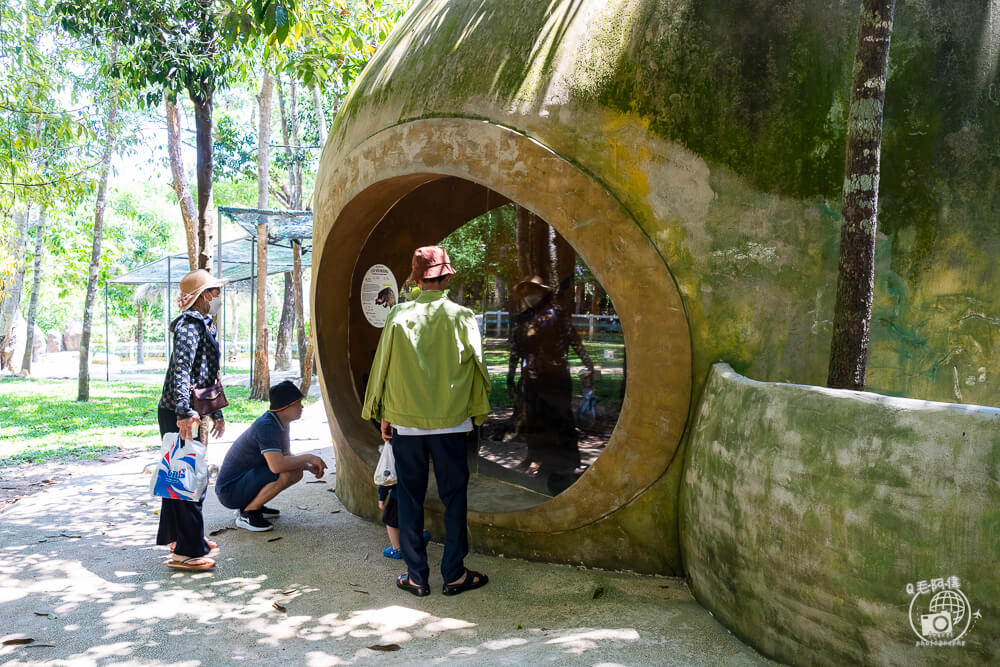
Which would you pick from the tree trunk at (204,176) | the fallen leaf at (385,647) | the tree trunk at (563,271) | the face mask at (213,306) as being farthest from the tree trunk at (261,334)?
the fallen leaf at (385,647)

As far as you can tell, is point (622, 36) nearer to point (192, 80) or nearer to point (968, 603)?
point (968, 603)

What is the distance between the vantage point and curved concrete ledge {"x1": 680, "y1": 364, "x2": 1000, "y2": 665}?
8.88ft

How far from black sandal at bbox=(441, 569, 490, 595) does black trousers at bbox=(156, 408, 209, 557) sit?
157cm

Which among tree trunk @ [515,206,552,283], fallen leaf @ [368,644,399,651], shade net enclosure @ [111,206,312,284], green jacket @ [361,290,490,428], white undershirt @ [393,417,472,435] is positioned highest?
shade net enclosure @ [111,206,312,284]

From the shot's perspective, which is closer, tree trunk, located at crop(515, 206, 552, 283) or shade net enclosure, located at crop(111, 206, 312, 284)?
tree trunk, located at crop(515, 206, 552, 283)

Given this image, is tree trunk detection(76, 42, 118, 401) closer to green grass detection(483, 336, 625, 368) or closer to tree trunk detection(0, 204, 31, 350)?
tree trunk detection(0, 204, 31, 350)

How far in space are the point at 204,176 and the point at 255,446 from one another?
634cm

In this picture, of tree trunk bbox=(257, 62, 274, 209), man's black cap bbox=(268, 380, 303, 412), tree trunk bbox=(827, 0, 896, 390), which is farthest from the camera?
tree trunk bbox=(257, 62, 274, 209)

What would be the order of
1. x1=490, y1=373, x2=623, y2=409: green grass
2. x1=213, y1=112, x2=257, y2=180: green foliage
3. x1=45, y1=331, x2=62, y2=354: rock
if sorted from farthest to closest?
x1=45, y1=331, x2=62, y2=354: rock
x1=213, y1=112, x2=257, y2=180: green foliage
x1=490, y1=373, x2=623, y2=409: green grass

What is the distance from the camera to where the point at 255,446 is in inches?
215

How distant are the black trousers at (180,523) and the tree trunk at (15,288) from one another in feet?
57.3

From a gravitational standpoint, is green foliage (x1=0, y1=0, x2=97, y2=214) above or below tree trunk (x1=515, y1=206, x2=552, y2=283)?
above

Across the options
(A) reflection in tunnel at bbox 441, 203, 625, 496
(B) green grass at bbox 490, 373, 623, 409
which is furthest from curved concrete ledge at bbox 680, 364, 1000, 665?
(A) reflection in tunnel at bbox 441, 203, 625, 496

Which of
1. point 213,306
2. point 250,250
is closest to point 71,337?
point 250,250
